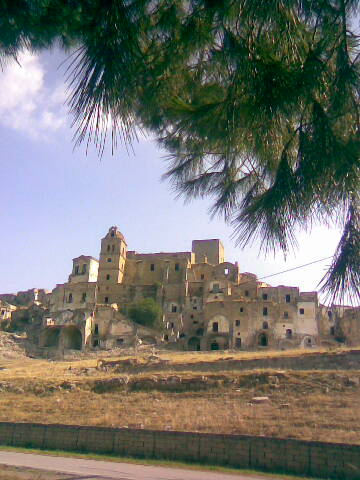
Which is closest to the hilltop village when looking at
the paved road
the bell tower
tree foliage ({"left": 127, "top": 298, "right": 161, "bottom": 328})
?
the bell tower

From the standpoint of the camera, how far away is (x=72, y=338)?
43.0 metres

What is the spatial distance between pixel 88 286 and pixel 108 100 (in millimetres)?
44928

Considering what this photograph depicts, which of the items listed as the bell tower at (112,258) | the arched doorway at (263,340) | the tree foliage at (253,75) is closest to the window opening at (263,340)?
the arched doorway at (263,340)

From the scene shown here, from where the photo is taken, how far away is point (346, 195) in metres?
3.58

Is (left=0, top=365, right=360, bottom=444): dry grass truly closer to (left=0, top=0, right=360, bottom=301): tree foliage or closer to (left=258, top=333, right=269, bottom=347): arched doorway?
(left=0, top=0, right=360, bottom=301): tree foliage

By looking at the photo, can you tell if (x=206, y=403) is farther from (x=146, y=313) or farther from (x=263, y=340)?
(x=146, y=313)

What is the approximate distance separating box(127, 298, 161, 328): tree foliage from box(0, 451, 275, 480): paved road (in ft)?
107

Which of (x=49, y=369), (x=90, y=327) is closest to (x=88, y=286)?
(x=90, y=327)

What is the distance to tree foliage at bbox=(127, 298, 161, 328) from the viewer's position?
144ft

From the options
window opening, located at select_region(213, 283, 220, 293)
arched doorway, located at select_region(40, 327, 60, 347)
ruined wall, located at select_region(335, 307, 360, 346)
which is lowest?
arched doorway, located at select_region(40, 327, 60, 347)

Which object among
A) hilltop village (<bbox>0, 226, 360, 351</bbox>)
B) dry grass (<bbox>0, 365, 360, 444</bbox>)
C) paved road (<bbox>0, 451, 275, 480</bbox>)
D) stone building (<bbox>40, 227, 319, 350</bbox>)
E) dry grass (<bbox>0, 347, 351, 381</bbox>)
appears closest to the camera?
paved road (<bbox>0, 451, 275, 480</bbox>)

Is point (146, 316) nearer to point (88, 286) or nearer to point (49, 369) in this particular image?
point (88, 286)

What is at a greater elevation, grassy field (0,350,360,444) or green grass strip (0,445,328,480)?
grassy field (0,350,360,444)

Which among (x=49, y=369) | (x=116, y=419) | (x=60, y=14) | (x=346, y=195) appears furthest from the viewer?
(x=49, y=369)
